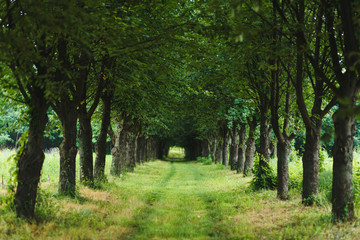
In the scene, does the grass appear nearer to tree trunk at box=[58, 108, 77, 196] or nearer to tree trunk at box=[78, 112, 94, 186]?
tree trunk at box=[58, 108, 77, 196]

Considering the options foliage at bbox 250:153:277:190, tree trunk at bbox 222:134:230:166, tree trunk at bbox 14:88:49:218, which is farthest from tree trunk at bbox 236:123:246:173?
tree trunk at bbox 14:88:49:218

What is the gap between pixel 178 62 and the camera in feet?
29.2

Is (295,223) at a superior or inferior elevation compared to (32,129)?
inferior

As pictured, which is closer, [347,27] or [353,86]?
[347,27]

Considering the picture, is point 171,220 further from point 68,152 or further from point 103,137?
point 103,137

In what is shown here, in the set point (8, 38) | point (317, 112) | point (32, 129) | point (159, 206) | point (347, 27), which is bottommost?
point (159, 206)

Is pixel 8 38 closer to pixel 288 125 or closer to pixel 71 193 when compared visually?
pixel 71 193

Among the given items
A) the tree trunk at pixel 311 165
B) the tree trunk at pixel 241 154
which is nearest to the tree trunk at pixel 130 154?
the tree trunk at pixel 241 154

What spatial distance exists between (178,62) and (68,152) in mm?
5395

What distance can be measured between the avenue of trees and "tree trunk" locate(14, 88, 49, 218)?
0.02 meters

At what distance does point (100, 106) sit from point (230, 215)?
14325 millimetres

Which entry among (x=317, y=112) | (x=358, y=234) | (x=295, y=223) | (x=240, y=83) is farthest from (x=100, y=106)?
(x=358, y=234)

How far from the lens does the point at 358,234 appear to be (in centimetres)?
618

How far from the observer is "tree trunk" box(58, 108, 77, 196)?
34.7 ft
